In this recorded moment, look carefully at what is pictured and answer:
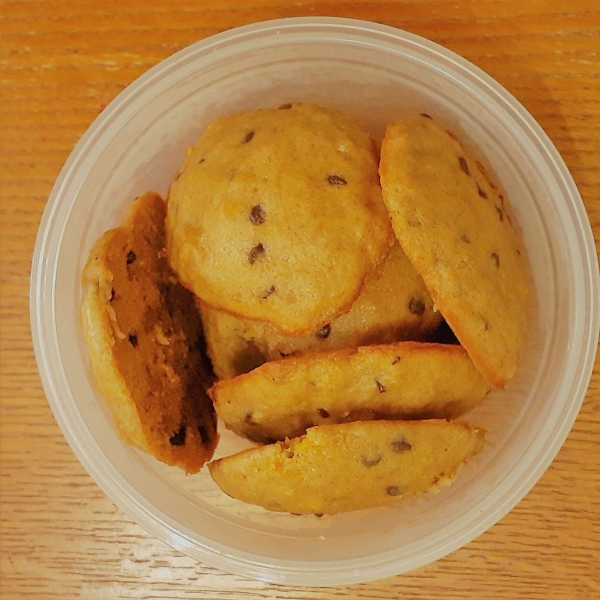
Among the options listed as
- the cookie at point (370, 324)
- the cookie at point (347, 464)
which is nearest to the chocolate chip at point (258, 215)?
the cookie at point (370, 324)

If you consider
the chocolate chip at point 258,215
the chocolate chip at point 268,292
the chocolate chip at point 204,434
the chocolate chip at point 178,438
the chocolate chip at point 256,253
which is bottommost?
the chocolate chip at point 204,434

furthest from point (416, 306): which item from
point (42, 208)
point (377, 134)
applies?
point (42, 208)

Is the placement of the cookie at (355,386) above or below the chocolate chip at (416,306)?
below

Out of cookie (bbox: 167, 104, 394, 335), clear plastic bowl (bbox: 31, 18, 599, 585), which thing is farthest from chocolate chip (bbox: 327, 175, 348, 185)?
clear plastic bowl (bbox: 31, 18, 599, 585)

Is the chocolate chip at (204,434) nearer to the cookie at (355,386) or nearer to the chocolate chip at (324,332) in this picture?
the cookie at (355,386)

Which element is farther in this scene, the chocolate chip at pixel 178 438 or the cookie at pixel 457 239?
the chocolate chip at pixel 178 438

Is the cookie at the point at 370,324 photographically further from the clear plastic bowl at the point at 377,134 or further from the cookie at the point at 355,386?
the clear plastic bowl at the point at 377,134

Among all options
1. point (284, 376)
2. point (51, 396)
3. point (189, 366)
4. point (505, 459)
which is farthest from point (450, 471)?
point (51, 396)

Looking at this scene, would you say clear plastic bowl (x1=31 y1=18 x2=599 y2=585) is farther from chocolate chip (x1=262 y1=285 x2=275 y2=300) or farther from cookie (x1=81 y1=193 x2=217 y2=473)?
chocolate chip (x1=262 y1=285 x2=275 y2=300)

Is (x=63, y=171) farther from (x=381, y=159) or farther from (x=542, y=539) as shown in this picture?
(x=542, y=539)
